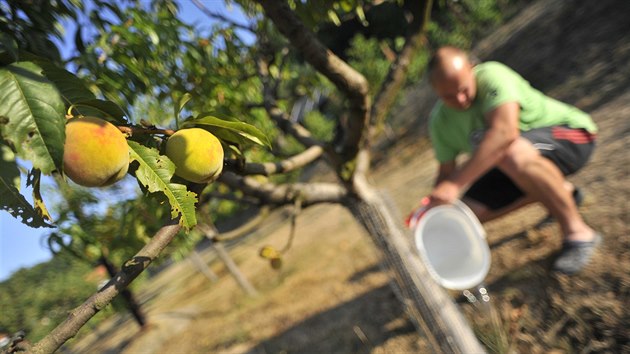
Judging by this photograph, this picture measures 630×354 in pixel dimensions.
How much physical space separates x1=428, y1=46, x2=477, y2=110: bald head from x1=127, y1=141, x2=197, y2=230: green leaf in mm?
1799

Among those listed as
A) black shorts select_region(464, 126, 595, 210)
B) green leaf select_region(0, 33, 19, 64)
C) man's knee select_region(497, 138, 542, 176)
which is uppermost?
green leaf select_region(0, 33, 19, 64)

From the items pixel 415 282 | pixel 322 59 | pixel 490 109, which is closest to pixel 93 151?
pixel 322 59

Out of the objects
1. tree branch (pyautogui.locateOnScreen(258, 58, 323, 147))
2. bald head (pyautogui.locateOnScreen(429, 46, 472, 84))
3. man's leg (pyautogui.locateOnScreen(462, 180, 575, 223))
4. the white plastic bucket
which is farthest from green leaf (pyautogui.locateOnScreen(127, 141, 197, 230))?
man's leg (pyautogui.locateOnScreen(462, 180, 575, 223))

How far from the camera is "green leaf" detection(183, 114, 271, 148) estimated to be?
77 cm

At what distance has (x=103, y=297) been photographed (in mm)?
671

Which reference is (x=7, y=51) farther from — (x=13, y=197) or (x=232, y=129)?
(x=232, y=129)

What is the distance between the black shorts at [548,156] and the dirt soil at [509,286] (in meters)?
0.47

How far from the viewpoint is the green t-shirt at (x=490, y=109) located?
2105 mm

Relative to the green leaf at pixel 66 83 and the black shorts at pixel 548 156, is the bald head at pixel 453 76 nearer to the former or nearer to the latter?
the black shorts at pixel 548 156

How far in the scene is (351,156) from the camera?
1.90 m

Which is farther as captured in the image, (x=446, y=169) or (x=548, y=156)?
(x=446, y=169)

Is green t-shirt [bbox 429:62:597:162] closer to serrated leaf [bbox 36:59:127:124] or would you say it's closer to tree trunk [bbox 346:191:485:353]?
tree trunk [bbox 346:191:485:353]

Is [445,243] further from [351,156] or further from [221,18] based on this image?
[221,18]

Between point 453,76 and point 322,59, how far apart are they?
1.08m
